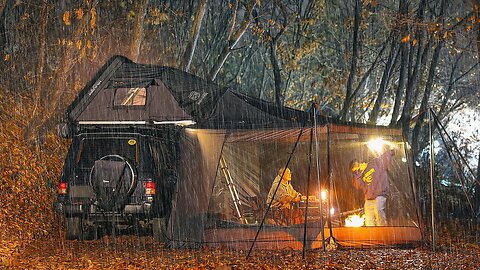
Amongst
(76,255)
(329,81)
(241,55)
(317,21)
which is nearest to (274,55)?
(329,81)

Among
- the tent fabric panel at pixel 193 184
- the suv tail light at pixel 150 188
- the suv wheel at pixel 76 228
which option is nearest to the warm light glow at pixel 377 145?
the tent fabric panel at pixel 193 184

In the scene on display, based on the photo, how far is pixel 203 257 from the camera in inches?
424

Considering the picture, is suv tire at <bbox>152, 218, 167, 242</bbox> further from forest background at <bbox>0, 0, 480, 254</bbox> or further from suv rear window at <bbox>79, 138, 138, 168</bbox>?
forest background at <bbox>0, 0, 480, 254</bbox>

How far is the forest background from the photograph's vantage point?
14.6 meters

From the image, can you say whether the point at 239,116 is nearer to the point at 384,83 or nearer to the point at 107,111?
the point at 107,111

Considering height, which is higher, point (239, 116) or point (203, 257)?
point (239, 116)

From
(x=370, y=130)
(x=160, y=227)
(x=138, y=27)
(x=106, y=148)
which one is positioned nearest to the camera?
(x=106, y=148)

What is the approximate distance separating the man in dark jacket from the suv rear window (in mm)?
4315

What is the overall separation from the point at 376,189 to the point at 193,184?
11.0ft

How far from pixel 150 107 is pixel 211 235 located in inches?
106

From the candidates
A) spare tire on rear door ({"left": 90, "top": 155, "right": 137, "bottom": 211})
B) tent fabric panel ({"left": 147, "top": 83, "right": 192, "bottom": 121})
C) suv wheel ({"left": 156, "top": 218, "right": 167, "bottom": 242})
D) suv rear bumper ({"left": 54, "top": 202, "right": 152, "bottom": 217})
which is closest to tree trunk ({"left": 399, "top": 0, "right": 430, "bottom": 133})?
tent fabric panel ({"left": 147, "top": 83, "right": 192, "bottom": 121})

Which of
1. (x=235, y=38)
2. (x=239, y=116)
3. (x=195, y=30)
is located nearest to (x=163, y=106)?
(x=239, y=116)

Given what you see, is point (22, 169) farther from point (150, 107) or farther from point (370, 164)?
point (370, 164)

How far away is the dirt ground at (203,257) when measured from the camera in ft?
32.7
